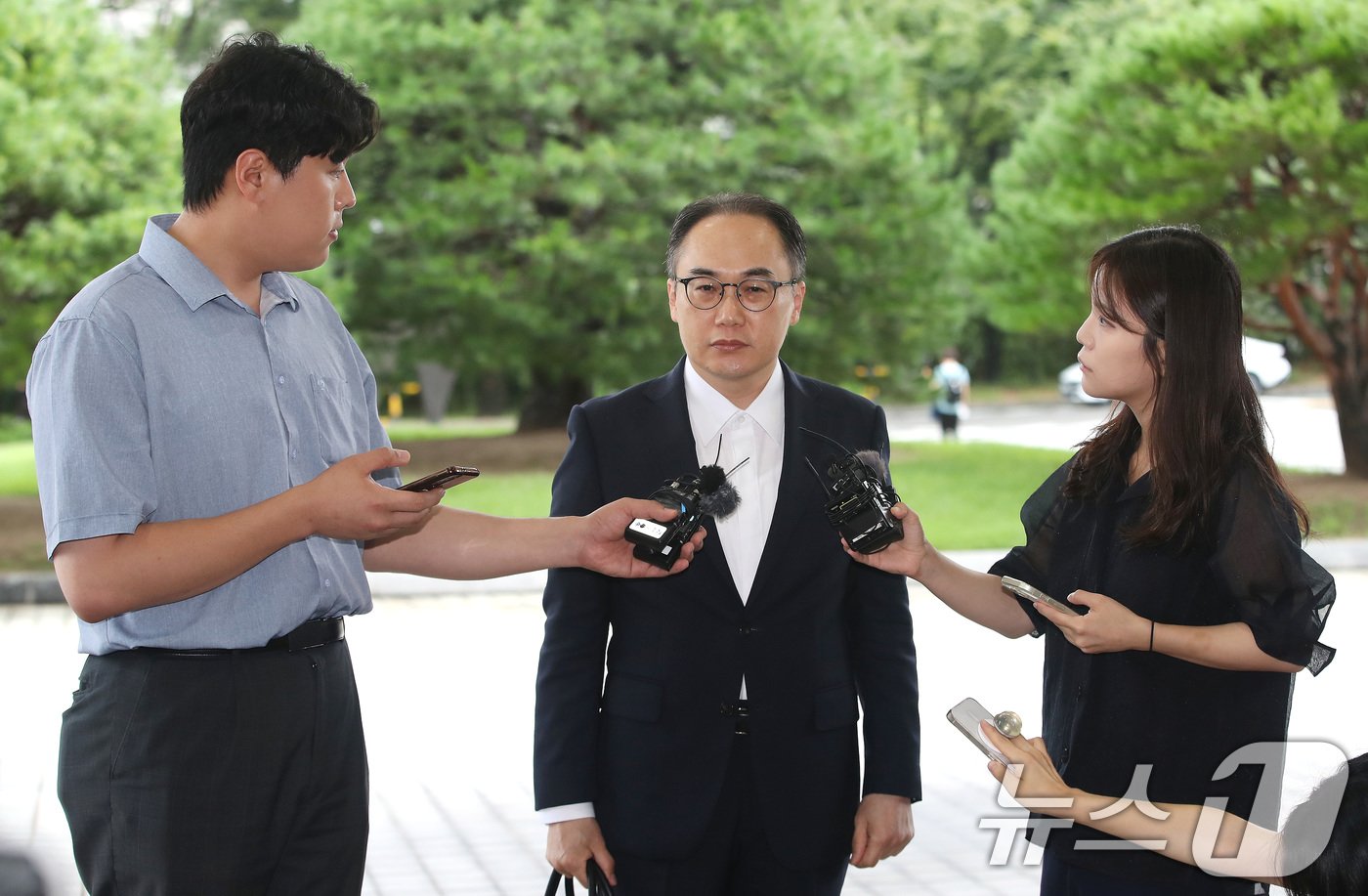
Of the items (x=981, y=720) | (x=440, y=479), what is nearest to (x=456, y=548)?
(x=440, y=479)

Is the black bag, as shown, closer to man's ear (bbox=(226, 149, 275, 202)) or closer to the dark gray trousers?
the dark gray trousers

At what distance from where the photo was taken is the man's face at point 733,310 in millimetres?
2785

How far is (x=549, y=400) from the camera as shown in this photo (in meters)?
18.4

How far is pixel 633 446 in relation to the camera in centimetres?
279

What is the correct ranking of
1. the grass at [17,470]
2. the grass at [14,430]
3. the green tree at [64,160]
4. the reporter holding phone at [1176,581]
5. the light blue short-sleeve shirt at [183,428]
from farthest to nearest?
the grass at [14,430] < the grass at [17,470] < the green tree at [64,160] < the reporter holding phone at [1176,581] < the light blue short-sleeve shirt at [183,428]

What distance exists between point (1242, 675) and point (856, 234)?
45.7 ft

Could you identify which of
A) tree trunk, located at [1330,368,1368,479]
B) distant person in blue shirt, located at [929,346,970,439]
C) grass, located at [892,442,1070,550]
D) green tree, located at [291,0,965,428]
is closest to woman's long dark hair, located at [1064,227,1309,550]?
grass, located at [892,442,1070,550]

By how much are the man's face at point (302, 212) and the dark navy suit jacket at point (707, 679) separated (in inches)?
24.9

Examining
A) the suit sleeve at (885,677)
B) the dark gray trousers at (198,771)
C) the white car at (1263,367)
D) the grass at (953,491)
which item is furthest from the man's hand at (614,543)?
the white car at (1263,367)

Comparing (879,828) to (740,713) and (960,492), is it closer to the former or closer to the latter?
(740,713)

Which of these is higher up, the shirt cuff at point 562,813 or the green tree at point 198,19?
the green tree at point 198,19

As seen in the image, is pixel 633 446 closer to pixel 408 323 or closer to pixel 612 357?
pixel 612 357

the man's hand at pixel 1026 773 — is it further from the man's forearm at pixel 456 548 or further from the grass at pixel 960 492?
the grass at pixel 960 492

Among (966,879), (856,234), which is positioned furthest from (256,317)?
(856,234)
